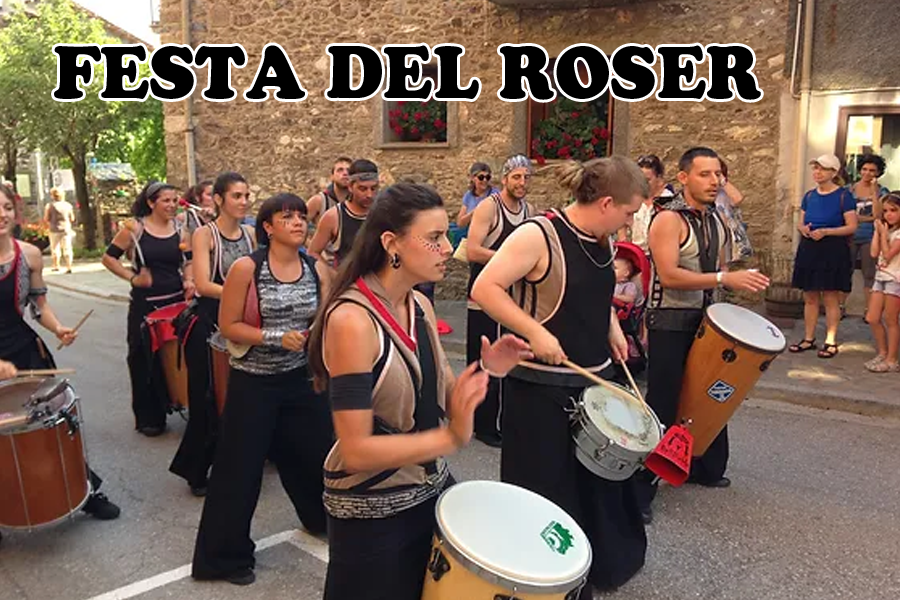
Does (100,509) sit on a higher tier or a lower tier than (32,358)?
lower

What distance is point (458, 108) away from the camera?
10.7 m

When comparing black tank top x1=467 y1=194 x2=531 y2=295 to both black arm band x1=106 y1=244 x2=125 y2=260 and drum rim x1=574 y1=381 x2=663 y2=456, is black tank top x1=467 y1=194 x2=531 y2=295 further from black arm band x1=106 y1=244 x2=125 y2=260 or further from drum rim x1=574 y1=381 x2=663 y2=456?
black arm band x1=106 y1=244 x2=125 y2=260

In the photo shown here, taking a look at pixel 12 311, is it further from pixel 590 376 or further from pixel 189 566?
pixel 590 376

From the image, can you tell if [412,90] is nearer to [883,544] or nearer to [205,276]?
[205,276]

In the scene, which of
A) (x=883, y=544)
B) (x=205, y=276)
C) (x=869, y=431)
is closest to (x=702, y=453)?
(x=883, y=544)

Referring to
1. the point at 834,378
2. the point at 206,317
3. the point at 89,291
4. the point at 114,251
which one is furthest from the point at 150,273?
the point at 89,291

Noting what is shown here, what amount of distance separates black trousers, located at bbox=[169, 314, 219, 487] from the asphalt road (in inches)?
7.1

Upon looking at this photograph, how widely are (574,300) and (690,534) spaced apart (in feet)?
5.41

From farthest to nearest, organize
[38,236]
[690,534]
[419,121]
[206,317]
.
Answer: [38,236]
[419,121]
[206,317]
[690,534]

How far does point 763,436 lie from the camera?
541cm

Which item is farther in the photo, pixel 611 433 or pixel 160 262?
pixel 160 262

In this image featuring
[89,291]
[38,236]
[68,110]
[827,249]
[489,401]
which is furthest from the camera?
[38,236]

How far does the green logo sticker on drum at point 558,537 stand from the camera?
79.8 inches

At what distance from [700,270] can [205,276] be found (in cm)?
271
